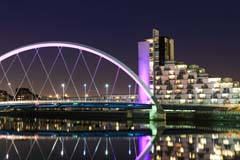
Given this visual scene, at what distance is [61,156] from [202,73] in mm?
94791

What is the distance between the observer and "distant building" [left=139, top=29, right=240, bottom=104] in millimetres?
115375

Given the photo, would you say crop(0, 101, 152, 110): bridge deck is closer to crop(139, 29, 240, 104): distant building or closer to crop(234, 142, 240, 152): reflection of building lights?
crop(139, 29, 240, 104): distant building

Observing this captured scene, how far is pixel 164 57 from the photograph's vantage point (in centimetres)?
13038

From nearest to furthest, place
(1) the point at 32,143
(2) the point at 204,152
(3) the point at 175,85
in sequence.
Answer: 1. (2) the point at 204,152
2. (1) the point at 32,143
3. (3) the point at 175,85

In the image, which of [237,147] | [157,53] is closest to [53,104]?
[237,147]

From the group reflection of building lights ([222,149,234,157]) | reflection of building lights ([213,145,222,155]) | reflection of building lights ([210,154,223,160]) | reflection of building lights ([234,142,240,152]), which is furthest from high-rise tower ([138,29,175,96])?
reflection of building lights ([210,154,223,160])

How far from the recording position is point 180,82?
124 m

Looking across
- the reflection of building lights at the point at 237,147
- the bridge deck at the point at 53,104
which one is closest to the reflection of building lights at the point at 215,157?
the reflection of building lights at the point at 237,147

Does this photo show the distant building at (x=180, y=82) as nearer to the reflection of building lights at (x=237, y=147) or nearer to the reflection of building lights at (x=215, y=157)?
the reflection of building lights at (x=237, y=147)

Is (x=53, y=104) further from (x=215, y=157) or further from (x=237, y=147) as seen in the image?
(x=215, y=157)

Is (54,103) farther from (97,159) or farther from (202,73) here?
(202,73)

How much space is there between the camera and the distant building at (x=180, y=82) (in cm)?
11538

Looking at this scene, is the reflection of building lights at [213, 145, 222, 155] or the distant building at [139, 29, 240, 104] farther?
the distant building at [139, 29, 240, 104]

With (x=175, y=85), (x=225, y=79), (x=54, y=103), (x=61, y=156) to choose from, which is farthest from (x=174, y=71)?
(x=61, y=156)
